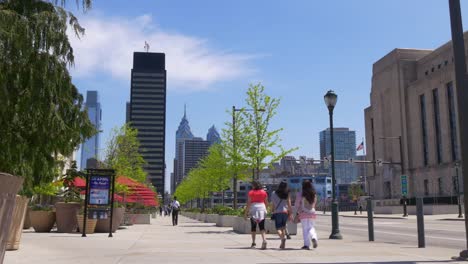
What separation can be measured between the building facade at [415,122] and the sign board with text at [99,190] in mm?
59389

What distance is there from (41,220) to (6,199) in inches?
643

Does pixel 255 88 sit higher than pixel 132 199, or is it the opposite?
pixel 255 88

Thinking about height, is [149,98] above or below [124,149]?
above

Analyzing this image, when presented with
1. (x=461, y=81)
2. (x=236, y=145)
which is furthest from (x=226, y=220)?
(x=461, y=81)

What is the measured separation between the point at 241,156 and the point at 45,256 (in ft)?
49.1

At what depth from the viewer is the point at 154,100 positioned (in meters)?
192

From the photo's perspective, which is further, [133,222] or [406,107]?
[406,107]

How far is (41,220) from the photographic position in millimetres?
20562

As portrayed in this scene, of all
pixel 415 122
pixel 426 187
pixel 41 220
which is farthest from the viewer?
pixel 415 122

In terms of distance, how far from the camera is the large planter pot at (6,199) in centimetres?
521

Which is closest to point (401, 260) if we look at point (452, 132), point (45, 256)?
point (45, 256)

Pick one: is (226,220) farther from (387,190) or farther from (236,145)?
(387,190)

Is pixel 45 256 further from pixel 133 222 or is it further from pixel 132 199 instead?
pixel 133 222

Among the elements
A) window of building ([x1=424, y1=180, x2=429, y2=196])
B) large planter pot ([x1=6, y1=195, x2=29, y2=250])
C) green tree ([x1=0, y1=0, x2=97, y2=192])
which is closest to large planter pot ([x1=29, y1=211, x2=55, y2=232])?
large planter pot ([x1=6, y1=195, x2=29, y2=250])
